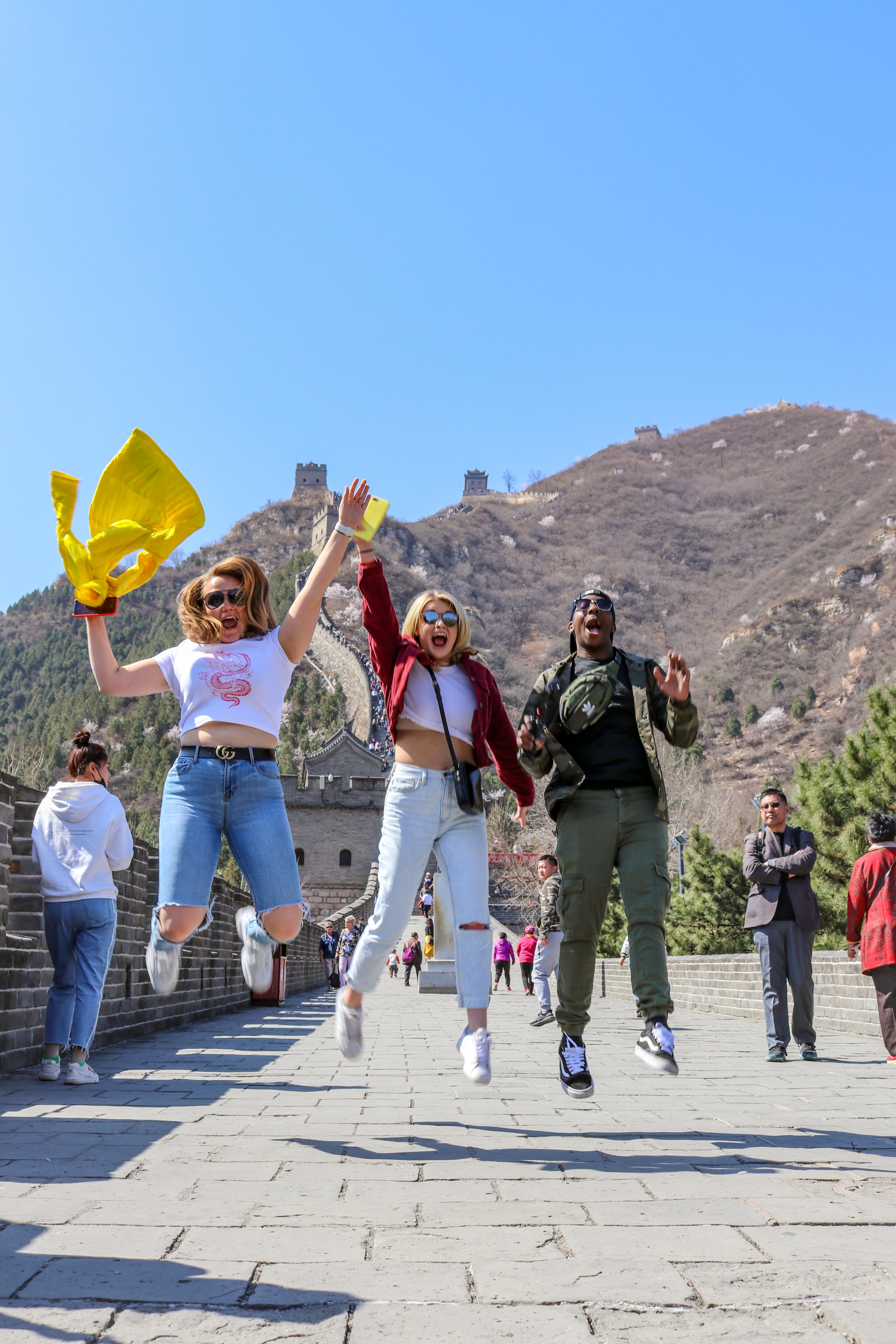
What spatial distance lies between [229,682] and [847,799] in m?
13.3

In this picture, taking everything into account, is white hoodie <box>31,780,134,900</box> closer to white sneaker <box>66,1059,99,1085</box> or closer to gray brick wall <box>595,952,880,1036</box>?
white sneaker <box>66,1059,99,1085</box>

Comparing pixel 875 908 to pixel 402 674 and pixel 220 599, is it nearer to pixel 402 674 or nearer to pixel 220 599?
pixel 402 674

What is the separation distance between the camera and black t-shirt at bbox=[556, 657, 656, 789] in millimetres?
4504

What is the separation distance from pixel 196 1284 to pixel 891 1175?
7.00 feet

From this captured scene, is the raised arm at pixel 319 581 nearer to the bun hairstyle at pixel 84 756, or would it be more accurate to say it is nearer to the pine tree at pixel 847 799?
the bun hairstyle at pixel 84 756

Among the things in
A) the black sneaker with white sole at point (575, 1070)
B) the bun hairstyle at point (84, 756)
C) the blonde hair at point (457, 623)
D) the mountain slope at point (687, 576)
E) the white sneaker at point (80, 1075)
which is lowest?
the white sneaker at point (80, 1075)

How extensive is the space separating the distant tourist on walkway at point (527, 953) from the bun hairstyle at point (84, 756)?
11079 millimetres

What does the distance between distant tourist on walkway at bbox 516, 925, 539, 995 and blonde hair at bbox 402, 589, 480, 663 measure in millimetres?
12108

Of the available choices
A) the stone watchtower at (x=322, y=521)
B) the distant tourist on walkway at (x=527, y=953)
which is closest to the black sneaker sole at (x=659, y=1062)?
the distant tourist on walkway at (x=527, y=953)

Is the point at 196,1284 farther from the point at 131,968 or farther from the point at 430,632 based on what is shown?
the point at 131,968

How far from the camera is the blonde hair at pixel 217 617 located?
4.37 metres

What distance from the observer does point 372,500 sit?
4.66 metres

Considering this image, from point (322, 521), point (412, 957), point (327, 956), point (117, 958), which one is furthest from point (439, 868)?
point (322, 521)

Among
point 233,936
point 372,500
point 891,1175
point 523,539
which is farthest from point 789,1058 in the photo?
point 523,539
